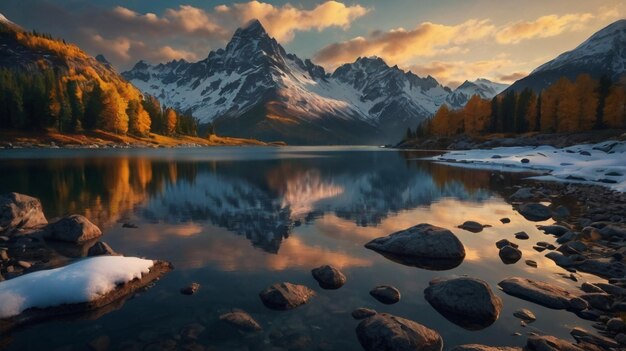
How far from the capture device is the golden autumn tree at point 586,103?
10356cm

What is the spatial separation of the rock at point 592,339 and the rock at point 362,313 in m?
5.98

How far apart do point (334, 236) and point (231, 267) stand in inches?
303

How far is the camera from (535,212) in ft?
87.7

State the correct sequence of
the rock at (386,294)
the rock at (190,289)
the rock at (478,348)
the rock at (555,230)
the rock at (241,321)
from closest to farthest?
the rock at (478,348)
the rock at (241,321)
the rock at (386,294)
the rock at (190,289)
the rock at (555,230)

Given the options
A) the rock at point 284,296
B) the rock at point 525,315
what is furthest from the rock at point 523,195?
the rock at point 284,296

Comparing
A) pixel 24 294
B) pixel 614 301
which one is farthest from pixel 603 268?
pixel 24 294

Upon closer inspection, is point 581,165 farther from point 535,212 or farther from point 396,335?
point 396,335

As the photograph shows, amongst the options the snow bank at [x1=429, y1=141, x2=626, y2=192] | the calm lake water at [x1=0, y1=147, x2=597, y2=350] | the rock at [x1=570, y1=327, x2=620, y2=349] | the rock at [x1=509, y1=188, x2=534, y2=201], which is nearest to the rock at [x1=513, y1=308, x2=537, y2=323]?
the calm lake water at [x1=0, y1=147, x2=597, y2=350]

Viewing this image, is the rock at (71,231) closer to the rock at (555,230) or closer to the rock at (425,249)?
the rock at (425,249)

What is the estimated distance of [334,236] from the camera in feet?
70.3

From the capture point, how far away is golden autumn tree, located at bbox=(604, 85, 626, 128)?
98750mm

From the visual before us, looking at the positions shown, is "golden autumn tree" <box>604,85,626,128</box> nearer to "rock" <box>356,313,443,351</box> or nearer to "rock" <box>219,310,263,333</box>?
"rock" <box>356,313,443,351</box>

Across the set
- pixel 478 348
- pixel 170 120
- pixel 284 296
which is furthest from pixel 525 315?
pixel 170 120

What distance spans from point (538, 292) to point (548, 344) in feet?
13.3
